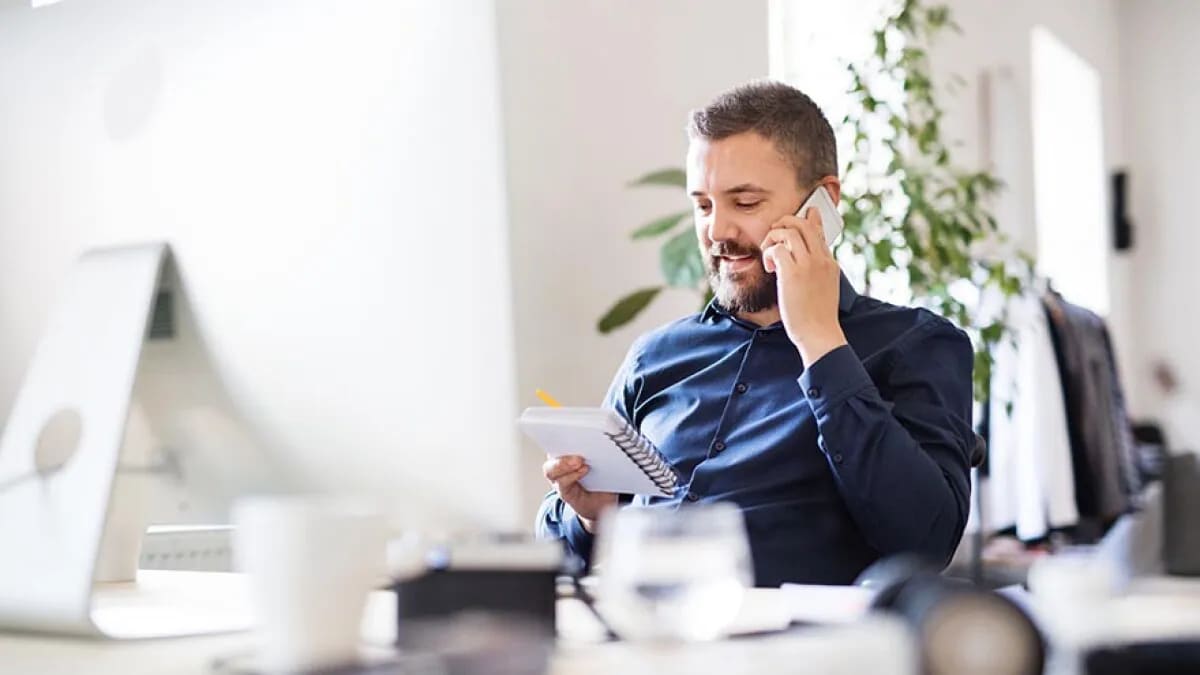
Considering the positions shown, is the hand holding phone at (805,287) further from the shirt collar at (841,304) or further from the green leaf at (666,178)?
the green leaf at (666,178)

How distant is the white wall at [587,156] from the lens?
274 centimetres

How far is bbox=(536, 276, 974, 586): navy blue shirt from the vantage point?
1688 millimetres

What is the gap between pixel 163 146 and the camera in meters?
1.22

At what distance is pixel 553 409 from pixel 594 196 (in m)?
1.40

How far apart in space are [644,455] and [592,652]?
2.21 feet

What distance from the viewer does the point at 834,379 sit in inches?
66.9

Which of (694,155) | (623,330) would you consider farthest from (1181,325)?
(694,155)

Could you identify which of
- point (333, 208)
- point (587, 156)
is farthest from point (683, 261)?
point (333, 208)

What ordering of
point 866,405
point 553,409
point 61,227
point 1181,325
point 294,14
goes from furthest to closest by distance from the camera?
point 1181,325 < point 866,405 < point 553,409 < point 61,227 < point 294,14

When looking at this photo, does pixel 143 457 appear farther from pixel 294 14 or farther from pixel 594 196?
pixel 594 196

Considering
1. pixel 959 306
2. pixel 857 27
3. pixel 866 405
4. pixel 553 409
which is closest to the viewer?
pixel 553 409

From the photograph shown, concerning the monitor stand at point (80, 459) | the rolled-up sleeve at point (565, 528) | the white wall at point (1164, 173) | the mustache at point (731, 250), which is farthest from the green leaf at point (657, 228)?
the white wall at point (1164, 173)

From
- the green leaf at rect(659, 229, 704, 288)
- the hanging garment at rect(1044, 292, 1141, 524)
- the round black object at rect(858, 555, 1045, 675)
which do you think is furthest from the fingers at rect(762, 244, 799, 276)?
the hanging garment at rect(1044, 292, 1141, 524)

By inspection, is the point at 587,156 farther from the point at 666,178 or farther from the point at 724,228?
the point at 724,228
